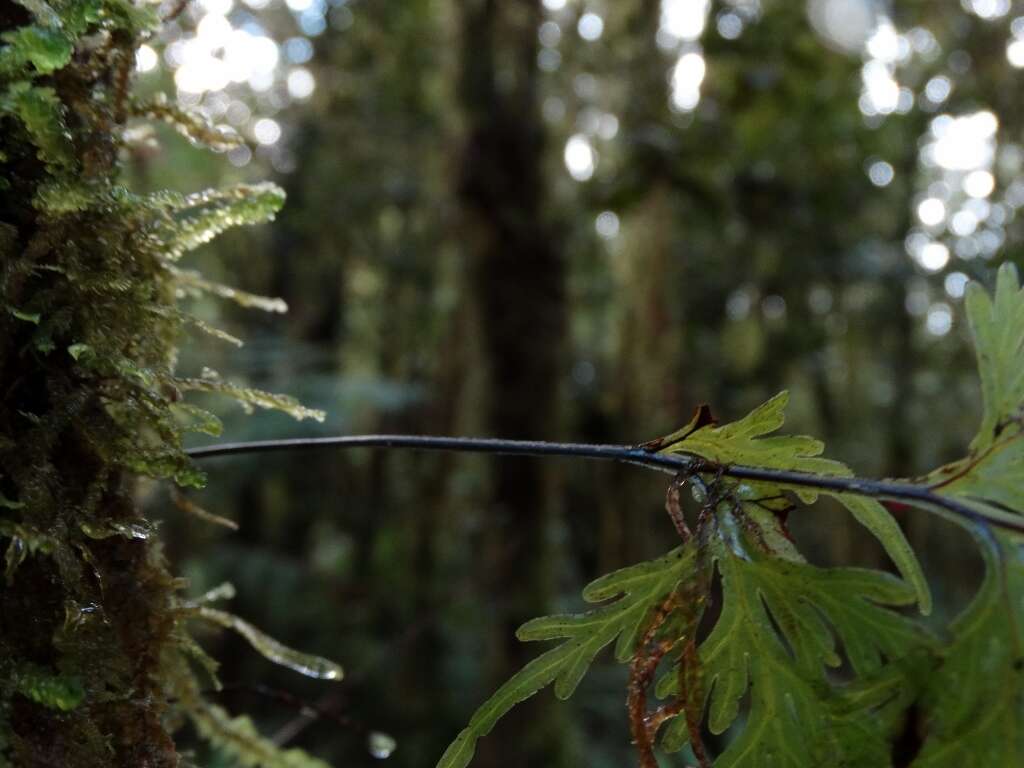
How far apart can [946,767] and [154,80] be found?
17.0 ft

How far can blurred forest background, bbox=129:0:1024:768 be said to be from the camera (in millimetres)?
4422

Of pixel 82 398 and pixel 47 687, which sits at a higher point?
pixel 82 398

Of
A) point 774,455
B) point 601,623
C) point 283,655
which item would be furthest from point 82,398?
point 774,455

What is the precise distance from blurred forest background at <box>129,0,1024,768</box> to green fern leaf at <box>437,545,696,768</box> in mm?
3454

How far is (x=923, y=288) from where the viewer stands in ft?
25.3

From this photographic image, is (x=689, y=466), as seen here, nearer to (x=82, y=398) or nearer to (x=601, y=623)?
(x=601, y=623)

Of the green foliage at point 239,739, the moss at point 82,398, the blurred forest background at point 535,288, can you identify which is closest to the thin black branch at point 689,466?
the moss at point 82,398

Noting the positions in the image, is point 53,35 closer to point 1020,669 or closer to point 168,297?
point 168,297

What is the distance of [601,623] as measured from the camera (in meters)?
0.78

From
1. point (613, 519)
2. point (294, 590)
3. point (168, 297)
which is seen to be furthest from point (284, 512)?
point (168, 297)

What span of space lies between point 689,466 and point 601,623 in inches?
6.2

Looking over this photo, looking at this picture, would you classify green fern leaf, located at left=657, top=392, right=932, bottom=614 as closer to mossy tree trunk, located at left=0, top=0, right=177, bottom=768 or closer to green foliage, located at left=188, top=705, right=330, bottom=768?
mossy tree trunk, located at left=0, top=0, right=177, bottom=768

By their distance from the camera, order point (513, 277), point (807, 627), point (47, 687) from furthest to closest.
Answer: point (513, 277) < point (807, 627) < point (47, 687)

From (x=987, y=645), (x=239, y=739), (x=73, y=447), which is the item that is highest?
(x=73, y=447)
